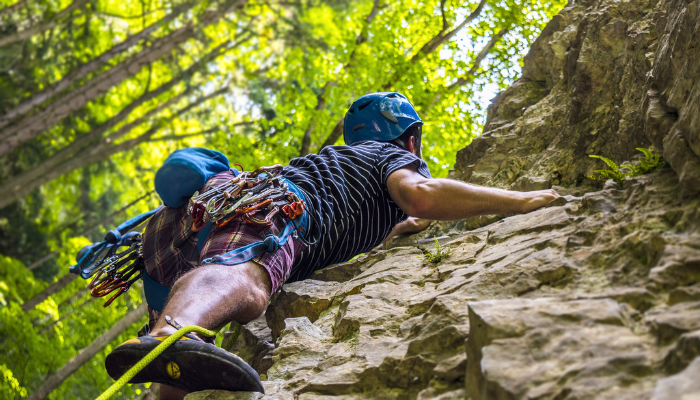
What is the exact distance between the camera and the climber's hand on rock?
3.32m

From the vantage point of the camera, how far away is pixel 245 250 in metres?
2.92

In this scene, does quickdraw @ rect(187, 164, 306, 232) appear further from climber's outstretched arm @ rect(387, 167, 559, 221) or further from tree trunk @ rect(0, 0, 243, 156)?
tree trunk @ rect(0, 0, 243, 156)

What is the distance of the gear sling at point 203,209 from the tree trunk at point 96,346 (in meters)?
3.41

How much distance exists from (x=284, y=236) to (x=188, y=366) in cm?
106

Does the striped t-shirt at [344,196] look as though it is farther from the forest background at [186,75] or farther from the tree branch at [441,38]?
the tree branch at [441,38]

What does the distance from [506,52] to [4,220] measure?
1362cm

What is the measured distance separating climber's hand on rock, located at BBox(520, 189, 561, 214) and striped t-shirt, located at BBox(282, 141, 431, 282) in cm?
68

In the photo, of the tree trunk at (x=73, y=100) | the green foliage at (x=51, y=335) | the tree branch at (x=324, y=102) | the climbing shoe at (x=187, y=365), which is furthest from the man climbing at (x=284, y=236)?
the tree trunk at (x=73, y=100)

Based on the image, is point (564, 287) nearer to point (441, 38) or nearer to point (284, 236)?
point (284, 236)

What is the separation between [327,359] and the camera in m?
2.59

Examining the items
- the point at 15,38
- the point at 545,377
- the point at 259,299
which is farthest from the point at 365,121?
the point at 15,38

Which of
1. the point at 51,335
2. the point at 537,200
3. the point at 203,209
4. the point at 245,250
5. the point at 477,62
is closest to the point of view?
the point at 245,250

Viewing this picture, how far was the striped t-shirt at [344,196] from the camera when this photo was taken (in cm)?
361

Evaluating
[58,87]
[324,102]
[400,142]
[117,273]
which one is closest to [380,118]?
[400,142]
